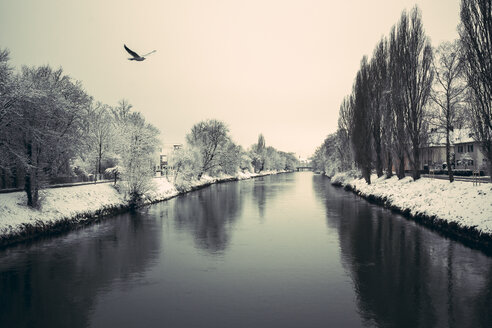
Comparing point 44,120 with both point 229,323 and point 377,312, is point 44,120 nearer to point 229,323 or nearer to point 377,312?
point 229,323

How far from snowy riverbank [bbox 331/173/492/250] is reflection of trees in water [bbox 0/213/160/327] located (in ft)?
58.7

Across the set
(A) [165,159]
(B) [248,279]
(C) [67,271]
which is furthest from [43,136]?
(A) [165,159]

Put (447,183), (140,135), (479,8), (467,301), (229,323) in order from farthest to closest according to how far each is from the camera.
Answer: (140,135) → (447,183) → (479,8) → (467,301) → (229,323)

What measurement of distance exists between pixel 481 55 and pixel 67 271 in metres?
26.5

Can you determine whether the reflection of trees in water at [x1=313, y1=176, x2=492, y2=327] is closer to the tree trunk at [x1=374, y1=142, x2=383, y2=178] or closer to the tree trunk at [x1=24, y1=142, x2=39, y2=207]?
the tree trunk at [x1=24, y1=142, x2=39, y2=207]

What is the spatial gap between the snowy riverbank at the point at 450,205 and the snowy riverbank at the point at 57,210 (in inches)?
1064

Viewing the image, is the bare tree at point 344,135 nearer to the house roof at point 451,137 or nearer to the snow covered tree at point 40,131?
the house roof at point 451,137

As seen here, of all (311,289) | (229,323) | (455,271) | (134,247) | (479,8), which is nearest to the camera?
(229,323)

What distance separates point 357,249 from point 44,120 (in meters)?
23.4

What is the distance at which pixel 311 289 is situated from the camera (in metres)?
12.0

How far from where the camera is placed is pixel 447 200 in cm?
2331

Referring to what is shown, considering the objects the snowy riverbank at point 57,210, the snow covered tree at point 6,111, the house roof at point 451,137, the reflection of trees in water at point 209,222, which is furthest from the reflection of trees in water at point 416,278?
the snow covered tree at point 6,111

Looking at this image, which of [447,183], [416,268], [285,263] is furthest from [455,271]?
[447,183]

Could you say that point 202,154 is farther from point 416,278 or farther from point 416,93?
point 416,278
